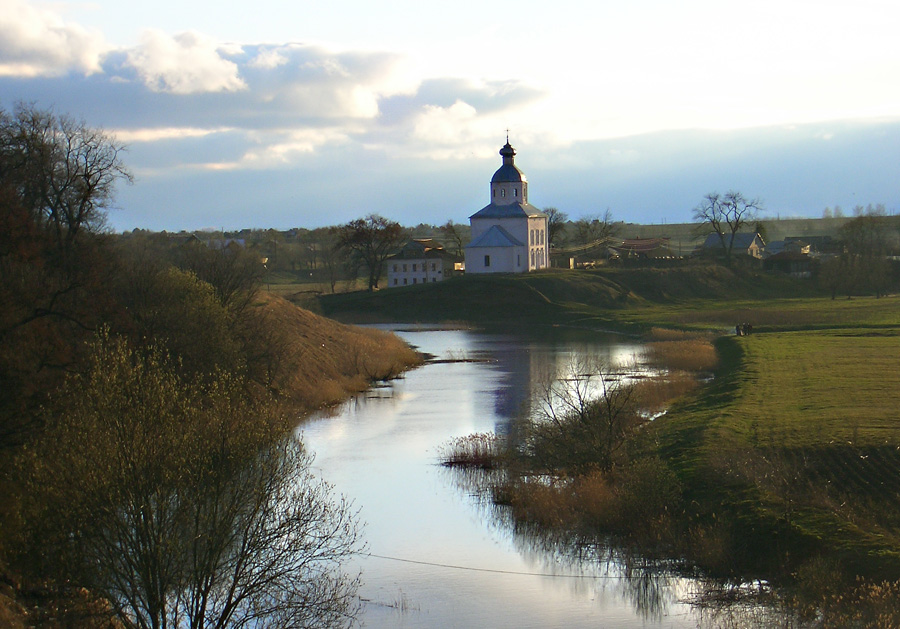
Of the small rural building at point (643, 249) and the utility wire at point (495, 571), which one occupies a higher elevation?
the small rural building at point (643, 249)

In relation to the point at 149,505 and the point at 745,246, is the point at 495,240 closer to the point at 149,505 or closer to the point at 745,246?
the point at 745,246

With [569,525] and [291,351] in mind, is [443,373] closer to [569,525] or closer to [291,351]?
[291,351]

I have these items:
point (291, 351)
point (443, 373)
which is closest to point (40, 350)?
→ point (291, 351)

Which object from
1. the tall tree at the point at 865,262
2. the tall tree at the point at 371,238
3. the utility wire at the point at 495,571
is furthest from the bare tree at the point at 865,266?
the utility wire at the point at 495,571

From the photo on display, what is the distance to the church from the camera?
3777 inches

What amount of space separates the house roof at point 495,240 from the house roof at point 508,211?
1.67m

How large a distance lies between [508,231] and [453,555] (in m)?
80.2

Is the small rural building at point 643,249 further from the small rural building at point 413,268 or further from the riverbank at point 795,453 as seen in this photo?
the riverbank at point 795,453

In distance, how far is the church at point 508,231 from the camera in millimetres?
95938

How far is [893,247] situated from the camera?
121250mm

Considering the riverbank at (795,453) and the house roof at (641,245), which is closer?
the riverbank at (795,453)

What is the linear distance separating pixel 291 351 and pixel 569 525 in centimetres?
2144

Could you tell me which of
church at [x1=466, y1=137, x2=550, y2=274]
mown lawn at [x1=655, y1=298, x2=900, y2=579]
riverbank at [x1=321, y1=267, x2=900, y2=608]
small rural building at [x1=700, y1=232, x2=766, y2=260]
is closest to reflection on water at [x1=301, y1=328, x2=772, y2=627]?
riverbank at [x1=321, y1=267, x2=900, y2=608]

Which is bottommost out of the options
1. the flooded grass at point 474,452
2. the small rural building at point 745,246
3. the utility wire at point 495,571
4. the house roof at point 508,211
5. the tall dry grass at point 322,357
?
the utility wire at point 495,571
